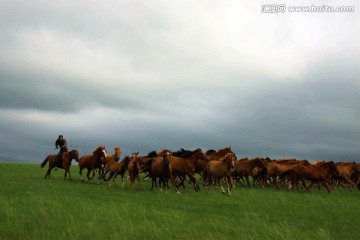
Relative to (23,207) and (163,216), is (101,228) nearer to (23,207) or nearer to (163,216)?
(163,216)

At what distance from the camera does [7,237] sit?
869 cm

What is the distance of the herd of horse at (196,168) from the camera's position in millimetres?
20359

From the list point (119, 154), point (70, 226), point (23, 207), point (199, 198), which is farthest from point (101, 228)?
point (119, 154)

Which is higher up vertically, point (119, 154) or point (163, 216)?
point (119, 154)

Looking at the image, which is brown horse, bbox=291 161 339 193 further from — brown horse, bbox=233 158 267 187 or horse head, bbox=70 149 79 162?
horse head, bbox=70 149 79 162

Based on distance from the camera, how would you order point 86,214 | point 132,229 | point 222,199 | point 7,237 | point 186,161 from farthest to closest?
1. point 186,161
2. point 222,199
3. point 86,214
4. point 132,229
5. point 7,237

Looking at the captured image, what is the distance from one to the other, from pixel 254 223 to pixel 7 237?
23.2 ft

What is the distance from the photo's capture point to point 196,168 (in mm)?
24781

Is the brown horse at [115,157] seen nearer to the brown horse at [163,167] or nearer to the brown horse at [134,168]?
the brown horse at [134,168]

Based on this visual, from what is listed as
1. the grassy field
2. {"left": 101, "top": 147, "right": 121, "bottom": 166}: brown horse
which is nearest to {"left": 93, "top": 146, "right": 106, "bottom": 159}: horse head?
{"left": 101, "top": 147, "right": 121, "bottom": 166}: brown horse

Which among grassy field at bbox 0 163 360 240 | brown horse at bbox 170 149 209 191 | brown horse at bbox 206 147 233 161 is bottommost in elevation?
grassy field at bbox 0 163 360 240

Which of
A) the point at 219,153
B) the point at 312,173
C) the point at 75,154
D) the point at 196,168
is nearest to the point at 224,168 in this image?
the point at 196,168

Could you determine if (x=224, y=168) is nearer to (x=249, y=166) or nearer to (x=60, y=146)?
(x=249, y=166)

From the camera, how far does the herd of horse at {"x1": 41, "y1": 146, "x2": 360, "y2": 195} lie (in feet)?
66.8
